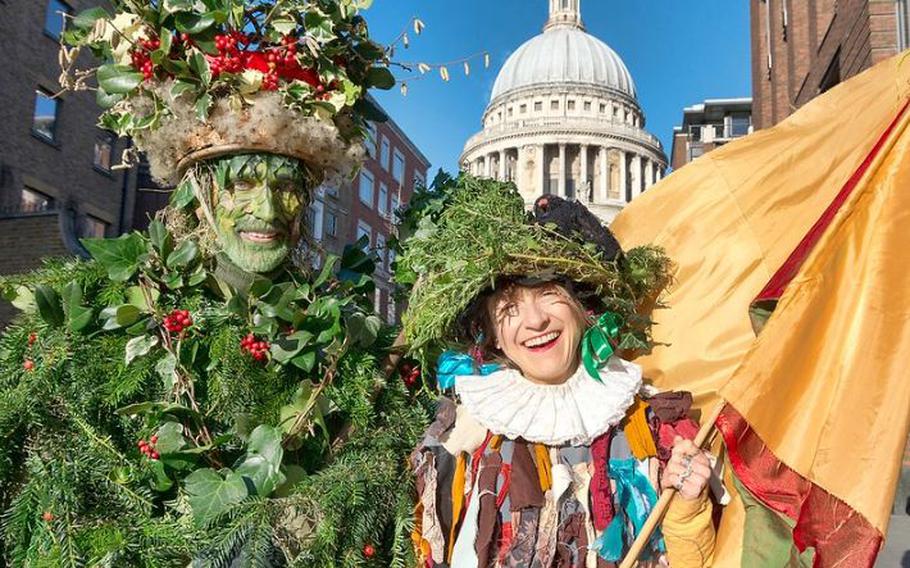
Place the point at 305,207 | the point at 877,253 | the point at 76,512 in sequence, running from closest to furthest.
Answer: the point at 76,512 → the point at 877,253 → the point at 305,207

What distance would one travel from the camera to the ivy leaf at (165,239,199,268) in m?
2.39

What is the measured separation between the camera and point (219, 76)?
240 centimetres

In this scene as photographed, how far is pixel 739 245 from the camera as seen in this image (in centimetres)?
285

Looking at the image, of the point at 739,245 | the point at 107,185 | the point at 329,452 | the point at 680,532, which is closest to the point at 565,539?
the point at 680,532

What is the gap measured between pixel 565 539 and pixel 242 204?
146 cm

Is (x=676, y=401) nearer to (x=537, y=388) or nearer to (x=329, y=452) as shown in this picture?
(x=537, y=388)

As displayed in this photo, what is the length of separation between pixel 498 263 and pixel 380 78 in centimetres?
90

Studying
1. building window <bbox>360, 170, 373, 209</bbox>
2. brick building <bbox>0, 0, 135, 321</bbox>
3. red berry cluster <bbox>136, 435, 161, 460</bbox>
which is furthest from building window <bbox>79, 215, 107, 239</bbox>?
building window <bbox>360, 170, 373, 209</bbox>

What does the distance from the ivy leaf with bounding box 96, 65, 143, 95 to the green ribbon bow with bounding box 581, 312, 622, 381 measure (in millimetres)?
1687

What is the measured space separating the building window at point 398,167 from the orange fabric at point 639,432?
39.9 m

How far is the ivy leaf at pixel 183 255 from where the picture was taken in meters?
2.39

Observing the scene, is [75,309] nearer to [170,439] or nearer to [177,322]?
[177,322]

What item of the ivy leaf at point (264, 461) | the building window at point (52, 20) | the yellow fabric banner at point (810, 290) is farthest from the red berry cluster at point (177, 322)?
the building window at point (52, 20)

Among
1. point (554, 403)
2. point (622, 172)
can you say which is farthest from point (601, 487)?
point (622, 172)
